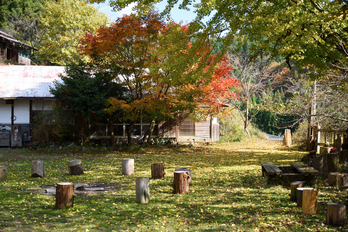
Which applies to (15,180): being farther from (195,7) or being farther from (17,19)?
(17,19)

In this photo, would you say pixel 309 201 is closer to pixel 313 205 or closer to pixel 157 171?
pixel 313 205

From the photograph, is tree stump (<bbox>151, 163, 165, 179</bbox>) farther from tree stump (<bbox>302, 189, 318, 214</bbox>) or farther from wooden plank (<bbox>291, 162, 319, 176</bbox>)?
tree stump (<bbox>302, 189, 318, 214</bbox>)

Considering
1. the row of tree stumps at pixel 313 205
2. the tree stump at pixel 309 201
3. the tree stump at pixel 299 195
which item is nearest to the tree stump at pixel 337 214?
the row of tree stumps at pixel 313 205

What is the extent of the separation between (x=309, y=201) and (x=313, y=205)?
0.32 feet

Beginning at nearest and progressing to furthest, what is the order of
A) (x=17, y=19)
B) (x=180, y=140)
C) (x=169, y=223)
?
(x=169, y=223) < (x=180, y=140) < (x=17, y=19)

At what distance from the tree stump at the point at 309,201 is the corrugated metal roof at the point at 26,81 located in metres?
16.2

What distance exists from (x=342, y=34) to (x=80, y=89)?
12.0m

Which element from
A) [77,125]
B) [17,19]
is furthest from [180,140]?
[17,19]

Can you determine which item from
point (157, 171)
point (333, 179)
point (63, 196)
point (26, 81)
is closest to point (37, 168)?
point (157, 171)

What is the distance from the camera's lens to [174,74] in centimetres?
930

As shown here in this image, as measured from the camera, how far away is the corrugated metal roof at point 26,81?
61.6ft

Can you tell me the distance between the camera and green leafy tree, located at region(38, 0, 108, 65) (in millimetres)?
30516

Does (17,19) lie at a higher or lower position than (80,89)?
higher

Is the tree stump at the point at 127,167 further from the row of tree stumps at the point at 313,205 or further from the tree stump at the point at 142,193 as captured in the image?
the row of tree stumps at the point at 313,205
